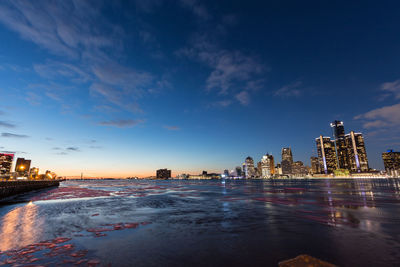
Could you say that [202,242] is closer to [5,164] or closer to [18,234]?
[18,234]

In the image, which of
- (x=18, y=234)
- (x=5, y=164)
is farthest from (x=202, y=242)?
(x=5, y=164)

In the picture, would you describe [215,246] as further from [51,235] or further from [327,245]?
[51,235]

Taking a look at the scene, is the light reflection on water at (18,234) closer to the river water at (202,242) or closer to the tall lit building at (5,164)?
the river water at (202,242)

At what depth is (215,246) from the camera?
963 centimetres

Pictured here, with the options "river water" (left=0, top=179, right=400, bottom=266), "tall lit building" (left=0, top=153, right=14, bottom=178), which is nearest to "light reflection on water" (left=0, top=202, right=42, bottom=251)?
"river water" (left=0, top=179, right=400, bottom=266)

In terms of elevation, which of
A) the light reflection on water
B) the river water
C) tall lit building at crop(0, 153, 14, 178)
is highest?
tall lit building at crop(0, 153, 14, 178)

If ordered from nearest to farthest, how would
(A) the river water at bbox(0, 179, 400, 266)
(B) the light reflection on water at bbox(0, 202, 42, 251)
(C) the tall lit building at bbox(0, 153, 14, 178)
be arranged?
(A) the river water at bbox(0, 179, 400, 266), (B) the light reflection on water at bbox(0, 202, 42, 251), (C) the tall lit building at bbox(0, 153, 14, 178)

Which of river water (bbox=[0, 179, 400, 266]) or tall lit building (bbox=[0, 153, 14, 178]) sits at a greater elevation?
tall lit building (bbox=[0, 153, 14, 178])

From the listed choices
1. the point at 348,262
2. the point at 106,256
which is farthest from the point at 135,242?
the point at 348,262

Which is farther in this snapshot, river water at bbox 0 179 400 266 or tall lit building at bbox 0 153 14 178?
tall lit building at bbox 0 153 14 178

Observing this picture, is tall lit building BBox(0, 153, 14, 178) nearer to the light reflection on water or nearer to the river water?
the light reflection on water

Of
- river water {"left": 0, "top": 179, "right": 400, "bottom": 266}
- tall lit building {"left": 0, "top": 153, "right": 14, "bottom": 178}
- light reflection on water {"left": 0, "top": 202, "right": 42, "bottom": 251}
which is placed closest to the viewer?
river water {"left": 0, "top": 179, "right": 400, "bottom": 266}

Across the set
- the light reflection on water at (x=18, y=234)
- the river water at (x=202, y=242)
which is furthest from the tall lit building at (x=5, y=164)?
the river water at (x=202, y=242)

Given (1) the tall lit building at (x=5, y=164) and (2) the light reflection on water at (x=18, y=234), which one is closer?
(2) the light reflection on water at (x=18, y=234)
